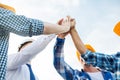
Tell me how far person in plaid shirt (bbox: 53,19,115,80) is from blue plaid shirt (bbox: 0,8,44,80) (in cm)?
136

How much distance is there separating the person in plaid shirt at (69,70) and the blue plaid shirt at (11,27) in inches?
53.6

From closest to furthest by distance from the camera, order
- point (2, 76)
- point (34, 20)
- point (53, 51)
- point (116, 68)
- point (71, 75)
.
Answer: point (2, 76)
point (34, 20)
point (116, 68)
point (53, 51)
point (71, 75)

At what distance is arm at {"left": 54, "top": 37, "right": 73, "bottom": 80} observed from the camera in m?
5.28

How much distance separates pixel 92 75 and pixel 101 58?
1.96 meters

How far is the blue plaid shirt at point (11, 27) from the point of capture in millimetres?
2947

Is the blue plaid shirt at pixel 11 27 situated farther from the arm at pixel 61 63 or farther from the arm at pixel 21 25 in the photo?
the arm at pixel 61 63

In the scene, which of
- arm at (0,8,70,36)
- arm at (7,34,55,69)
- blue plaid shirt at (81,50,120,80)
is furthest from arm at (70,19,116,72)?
arm at (0,8,70,36)

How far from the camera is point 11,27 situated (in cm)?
297

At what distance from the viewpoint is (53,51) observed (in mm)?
5473

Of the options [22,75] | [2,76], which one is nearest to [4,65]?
[2,76]

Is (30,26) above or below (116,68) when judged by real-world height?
above

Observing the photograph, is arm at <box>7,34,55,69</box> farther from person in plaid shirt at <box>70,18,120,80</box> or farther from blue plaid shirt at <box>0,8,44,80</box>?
blue plaid shirt at <box>0,8,44,80</box>

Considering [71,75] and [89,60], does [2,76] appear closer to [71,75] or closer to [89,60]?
[89,60]

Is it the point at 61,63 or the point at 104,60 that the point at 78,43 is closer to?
the point at 104,60
